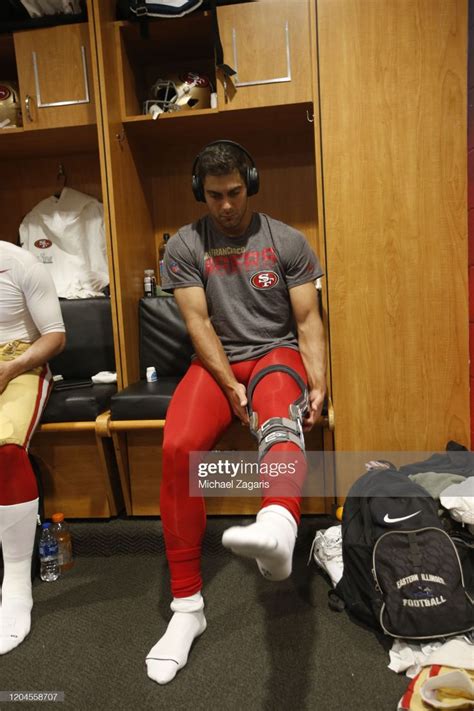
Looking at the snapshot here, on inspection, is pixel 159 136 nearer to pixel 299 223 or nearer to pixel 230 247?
pixel 299 223

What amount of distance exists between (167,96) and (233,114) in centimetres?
35

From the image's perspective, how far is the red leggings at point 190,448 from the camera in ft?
4.48

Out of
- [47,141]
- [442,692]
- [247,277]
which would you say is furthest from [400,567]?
[47,141]

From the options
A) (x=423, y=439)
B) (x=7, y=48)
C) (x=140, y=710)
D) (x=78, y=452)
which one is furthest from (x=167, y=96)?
(x=140, y=710)

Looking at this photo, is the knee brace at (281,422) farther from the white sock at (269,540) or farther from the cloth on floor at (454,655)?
the cloth on floor at (454,655)

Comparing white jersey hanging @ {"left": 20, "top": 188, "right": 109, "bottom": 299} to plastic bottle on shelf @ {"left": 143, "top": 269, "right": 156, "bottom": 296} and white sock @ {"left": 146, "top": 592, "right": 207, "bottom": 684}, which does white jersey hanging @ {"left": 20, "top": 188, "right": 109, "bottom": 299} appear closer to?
plastic bottle on shelf @ {"left": 143, "top": 269, "right": 156, "bottom": 296}

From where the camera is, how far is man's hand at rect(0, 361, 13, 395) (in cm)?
171

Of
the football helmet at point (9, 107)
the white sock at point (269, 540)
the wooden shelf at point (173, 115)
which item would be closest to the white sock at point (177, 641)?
the white sock at point (269, 540)

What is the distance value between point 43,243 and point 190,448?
1.61 metres

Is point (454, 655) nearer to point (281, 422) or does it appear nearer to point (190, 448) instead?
point (281, 422)

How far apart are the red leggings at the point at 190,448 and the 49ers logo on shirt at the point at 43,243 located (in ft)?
4.56

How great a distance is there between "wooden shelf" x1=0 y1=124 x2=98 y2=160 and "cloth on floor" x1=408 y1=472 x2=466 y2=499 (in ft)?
6.23

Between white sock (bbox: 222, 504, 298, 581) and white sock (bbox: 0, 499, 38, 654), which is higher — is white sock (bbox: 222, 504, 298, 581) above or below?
above

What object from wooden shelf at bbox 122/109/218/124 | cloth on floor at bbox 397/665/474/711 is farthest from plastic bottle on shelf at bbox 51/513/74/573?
wooden shelf at bbox 122/109/218/124
